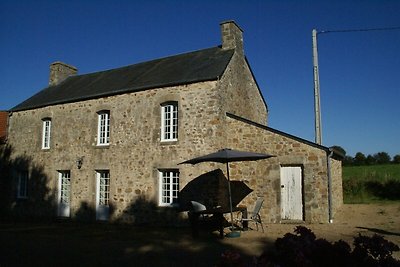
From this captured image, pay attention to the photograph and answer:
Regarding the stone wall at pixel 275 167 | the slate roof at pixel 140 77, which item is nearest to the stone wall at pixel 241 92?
the slate roof at pixel 140 77

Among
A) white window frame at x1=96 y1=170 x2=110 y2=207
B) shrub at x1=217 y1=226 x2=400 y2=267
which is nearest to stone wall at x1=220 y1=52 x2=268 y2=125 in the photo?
white window frame at x1=96 y1=170 x2=110 y2=207

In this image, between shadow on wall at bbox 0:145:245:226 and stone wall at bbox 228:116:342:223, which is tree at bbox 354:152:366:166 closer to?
stone wall at bbox 228:116:342:223

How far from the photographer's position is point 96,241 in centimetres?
955

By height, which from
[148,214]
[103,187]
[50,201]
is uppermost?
[103,187]

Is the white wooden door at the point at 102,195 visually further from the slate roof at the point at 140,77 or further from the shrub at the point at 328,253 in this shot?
the shrub at the point at 328,253

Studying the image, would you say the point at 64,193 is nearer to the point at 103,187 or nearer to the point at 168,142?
the point at 103,187

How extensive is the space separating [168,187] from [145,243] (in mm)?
4334

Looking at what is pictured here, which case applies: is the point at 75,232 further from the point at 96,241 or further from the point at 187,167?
the point at 187,167

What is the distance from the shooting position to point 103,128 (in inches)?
603

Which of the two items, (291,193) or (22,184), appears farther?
(22,184)

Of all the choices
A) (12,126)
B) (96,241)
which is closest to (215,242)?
(96,241)

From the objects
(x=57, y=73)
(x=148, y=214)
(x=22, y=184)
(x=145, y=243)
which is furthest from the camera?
(x=57, y=73)

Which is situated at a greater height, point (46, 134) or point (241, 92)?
point (241, 92)

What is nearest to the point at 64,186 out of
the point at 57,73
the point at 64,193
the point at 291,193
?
the point at 64,193
